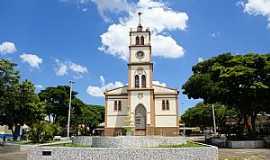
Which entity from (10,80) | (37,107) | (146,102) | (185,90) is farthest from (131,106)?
(10,80)

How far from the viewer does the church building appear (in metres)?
46.9

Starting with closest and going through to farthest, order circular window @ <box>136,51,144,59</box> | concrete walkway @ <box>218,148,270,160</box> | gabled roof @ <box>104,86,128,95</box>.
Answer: concrete walkway @ <box>218,148,270,160</box> < circular window @ <box>136,51,144,59</box> < gabled roof @ <box>104,86,128,95</box>

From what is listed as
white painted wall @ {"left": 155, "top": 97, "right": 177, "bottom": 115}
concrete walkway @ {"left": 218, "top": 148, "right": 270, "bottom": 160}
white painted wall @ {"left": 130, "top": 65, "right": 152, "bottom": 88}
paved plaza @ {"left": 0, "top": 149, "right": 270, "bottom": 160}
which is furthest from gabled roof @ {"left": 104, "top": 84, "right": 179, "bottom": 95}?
paved plaza @ {"left": 0, "top": 149, "right": 270, "bottom": 160}

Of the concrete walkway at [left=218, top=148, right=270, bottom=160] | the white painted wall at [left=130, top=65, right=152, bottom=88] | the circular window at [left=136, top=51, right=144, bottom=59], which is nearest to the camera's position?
the concrete walkway at [left=218, top=148, right=270, bottom=160]

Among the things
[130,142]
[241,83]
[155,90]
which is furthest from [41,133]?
[155,90]

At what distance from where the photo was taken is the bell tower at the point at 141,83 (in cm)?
4669

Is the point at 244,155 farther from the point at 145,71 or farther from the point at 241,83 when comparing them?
the point at 145,71

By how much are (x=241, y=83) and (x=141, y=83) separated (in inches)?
821

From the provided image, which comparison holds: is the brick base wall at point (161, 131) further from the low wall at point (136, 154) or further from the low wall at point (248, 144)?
the low wall at point (136, 154)

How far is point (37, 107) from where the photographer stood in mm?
35625

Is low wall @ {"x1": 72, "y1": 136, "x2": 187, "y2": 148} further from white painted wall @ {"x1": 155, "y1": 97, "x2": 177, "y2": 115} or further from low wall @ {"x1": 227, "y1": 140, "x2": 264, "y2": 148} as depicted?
white painted wall @ {"x1": 155, "y1": 97, "x2": 177, "y2": 115}

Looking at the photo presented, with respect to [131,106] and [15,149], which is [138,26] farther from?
[15,149]

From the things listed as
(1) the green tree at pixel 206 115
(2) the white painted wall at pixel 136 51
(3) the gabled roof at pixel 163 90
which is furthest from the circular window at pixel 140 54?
(1) the green tree at pixel 206 115

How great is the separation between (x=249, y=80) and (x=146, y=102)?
20.4 meters
